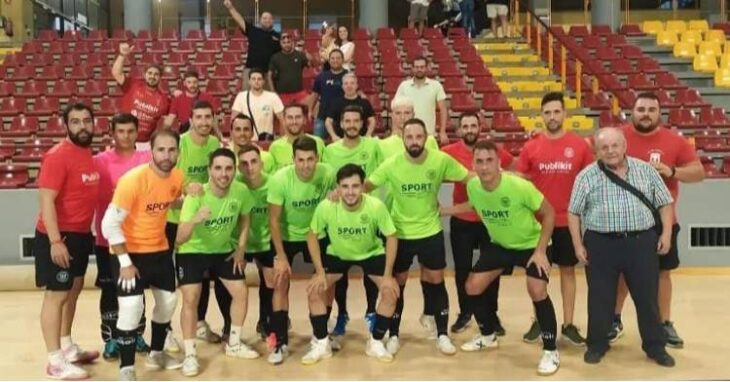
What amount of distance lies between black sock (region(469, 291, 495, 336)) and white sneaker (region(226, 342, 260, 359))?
1518mm

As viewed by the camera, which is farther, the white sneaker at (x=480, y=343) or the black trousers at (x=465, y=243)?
the black trousers at (x=465, y=243)

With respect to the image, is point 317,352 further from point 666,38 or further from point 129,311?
point 666,38

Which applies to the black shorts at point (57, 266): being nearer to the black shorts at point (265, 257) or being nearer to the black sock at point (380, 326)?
the black shorts at point (265, 257)

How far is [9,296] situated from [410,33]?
954 centimetres

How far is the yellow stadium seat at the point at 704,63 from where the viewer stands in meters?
14.2

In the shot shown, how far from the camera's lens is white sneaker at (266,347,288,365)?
16.7 ft

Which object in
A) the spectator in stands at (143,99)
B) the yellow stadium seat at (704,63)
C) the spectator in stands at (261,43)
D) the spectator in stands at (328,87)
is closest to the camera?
the spectator in stands at (143,99)

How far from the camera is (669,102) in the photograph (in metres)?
11.7

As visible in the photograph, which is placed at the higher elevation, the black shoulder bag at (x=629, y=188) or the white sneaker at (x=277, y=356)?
the black shoulder bag at (x=629, y=188)

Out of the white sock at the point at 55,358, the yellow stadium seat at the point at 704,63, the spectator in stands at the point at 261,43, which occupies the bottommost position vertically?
the white sock at the point at 55,358

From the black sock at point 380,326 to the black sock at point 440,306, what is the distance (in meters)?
0.36

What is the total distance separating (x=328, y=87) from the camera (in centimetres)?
784

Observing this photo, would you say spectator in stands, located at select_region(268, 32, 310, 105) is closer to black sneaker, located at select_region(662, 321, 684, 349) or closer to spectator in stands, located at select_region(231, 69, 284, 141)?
spectator in stands, located at select_region(231, 69, 284, 141)

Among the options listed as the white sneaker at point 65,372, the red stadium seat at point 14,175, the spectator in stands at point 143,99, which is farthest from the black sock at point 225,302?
the red stadium seat at point 14,175
